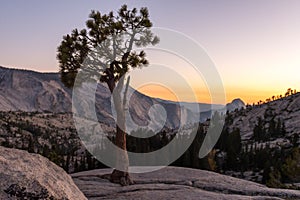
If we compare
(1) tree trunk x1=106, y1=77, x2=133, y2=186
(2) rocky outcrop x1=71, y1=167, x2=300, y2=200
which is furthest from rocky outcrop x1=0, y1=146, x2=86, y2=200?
(1) tree trunk x1=106, y1=77, x2=133, y2=186

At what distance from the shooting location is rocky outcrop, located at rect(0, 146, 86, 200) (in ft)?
26.6

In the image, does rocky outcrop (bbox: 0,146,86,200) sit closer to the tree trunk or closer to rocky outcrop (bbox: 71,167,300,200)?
rocky outcrop (bbox: 71,167,300,200)

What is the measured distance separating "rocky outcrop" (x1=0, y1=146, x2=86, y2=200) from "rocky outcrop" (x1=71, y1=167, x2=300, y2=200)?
10970 mm

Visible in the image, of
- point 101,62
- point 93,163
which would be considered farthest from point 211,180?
point 93,163

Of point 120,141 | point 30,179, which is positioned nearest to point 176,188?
point 120,141

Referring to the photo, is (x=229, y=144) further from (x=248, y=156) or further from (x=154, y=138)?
(x=154, y=138)

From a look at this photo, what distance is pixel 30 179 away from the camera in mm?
8562

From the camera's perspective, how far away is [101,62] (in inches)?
1069

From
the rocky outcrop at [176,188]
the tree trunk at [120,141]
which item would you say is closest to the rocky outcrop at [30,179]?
the rocky outcrop at [176,188]

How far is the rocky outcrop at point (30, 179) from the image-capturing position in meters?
8.11

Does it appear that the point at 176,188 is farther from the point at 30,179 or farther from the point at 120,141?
the point at 30,179

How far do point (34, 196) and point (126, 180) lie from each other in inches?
734

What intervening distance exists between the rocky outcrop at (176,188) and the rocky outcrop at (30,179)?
10970 mm

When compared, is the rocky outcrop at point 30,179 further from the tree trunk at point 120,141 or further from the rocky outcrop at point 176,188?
the tree trunk at point 120,141
